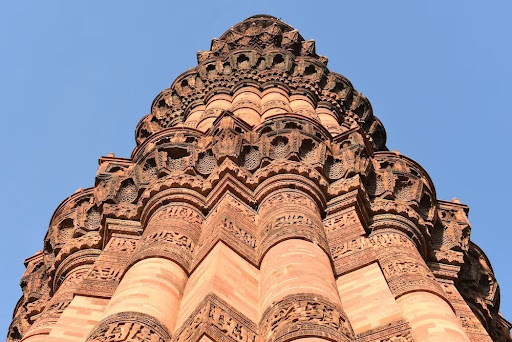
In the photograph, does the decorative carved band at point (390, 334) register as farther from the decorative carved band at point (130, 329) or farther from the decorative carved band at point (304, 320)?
the decorative carved band at point (130, 329)

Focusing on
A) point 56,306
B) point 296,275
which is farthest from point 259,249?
point 56,306

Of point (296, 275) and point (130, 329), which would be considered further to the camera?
point (296, 275)

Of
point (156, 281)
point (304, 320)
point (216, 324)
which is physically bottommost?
point (304, 320)

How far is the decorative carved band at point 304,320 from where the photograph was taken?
563cm

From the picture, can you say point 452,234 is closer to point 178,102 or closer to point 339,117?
point 339,117

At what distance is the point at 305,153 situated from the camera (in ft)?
31.3

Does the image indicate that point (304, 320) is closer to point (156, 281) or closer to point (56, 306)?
point (156, 281)

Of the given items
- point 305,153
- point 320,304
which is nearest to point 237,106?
point 305,153

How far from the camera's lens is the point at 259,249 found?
759cm

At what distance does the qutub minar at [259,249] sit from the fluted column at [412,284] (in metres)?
0.02

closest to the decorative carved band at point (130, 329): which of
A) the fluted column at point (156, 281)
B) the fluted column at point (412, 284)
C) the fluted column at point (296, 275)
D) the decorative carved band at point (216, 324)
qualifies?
the fluted column at point (156, 281)

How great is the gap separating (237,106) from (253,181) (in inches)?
151

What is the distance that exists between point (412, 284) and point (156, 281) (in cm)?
286

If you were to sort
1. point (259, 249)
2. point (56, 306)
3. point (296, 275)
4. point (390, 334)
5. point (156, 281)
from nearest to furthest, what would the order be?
point (390, 334), point (296, 275), point (156, 281), point (259, 249), point (56, 306)
